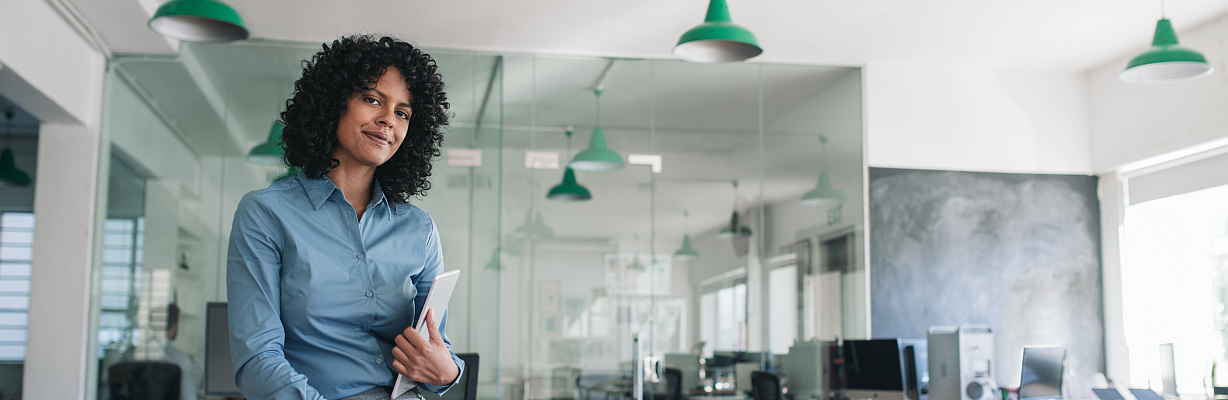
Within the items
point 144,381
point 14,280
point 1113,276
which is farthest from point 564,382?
point 14,280

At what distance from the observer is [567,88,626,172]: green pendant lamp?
5.24m

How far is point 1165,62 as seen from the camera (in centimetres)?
374

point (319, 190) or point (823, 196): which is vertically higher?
point (823, 196)

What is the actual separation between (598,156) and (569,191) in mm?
340

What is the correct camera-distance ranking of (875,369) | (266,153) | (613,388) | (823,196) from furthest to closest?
1. (823,196)
2. (613,388)
3. (266,153)
4. (875,369)

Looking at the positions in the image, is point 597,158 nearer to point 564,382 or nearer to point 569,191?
point 569,191

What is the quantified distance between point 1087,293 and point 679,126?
9.68ft

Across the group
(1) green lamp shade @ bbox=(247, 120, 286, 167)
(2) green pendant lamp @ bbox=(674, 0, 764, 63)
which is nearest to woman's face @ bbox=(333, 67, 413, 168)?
(2) green pendant lamp @ bbox=(674, 0, 764, 63)

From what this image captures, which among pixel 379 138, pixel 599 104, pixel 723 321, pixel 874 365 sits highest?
pixel 599 104

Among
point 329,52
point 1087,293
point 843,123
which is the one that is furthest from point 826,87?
point 329,52

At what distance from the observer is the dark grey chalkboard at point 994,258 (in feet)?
18.6

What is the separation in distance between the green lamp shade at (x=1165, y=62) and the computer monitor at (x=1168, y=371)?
56.8 inches

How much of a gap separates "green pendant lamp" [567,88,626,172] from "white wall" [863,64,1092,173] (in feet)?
5.55

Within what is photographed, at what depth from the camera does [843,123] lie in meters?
5.84
